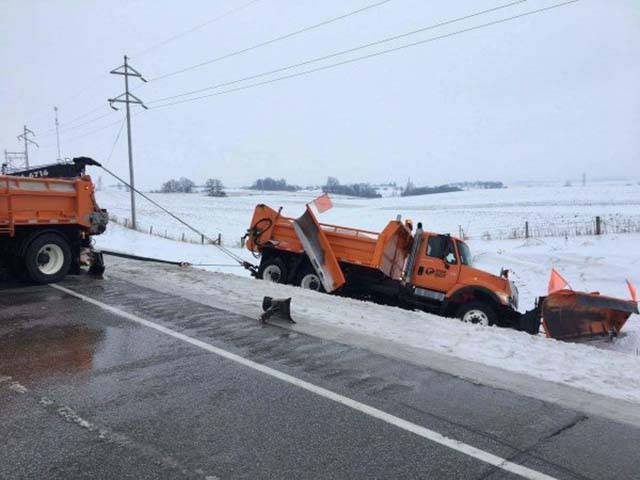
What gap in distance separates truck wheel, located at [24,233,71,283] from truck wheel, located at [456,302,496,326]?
849cm

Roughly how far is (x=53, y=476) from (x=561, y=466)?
341 centimetres

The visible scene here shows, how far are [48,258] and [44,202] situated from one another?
1153 millimetres

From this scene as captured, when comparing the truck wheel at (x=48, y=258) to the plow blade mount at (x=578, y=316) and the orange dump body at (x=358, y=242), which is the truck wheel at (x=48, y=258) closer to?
the orange dump body at (x=358, y=242)

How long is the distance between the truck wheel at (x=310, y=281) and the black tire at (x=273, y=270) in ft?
1.69

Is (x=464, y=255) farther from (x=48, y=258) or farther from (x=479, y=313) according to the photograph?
(x=48, y=258)

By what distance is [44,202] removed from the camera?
11219 mm

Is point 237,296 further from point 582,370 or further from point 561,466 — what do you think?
point 561,466

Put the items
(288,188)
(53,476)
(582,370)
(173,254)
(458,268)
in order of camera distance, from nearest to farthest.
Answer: (53,476) < (582,370) < (458,268) < (173,254) < (288,188)

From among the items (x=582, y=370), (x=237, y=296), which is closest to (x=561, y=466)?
(x=582, y=370)

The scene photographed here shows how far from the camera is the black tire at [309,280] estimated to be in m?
14.0

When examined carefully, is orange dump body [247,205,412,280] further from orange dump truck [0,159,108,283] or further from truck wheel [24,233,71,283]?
truck wheel [24,233,71,283]

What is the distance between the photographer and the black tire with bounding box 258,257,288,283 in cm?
1457

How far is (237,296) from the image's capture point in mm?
10172

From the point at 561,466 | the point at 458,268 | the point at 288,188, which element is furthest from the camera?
the point at 288,188
